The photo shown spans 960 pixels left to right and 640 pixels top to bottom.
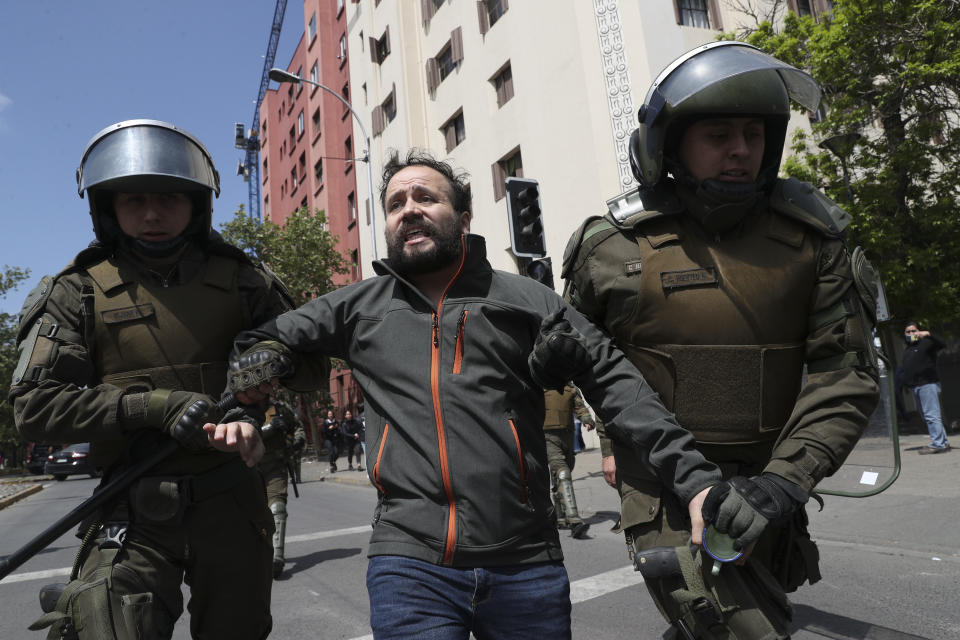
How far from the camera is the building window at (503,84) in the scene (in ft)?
62.0

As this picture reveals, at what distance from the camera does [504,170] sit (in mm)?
19234

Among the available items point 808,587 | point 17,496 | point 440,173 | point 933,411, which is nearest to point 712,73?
point 440,173

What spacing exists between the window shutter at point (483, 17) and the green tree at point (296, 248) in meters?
10.3

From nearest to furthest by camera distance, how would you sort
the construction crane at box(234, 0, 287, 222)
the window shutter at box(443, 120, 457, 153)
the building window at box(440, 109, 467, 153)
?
the building window at box(440, 109, 467, 153), the window shutter at box(443, 120, 457, 153), the construction crane at box(234, 0, 287, 222)

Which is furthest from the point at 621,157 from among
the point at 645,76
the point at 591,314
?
the point at 591,314

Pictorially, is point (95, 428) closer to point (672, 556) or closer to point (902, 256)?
point (672, 556)

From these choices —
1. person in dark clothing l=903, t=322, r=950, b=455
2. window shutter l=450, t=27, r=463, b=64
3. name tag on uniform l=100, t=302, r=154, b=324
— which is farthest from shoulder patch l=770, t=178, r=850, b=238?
window shutter l=450, t=27, r=463, b=64

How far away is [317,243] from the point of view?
86.6 ft

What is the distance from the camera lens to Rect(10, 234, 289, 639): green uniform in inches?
87.8

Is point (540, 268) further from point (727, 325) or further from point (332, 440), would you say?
point (332, 440)

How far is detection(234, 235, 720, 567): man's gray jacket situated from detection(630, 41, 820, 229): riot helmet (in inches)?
22.1

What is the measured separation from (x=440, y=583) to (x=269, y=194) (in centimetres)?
4634

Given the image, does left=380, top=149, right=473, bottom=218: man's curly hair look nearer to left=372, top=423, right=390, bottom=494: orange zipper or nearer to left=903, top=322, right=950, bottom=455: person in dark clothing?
left=372, top=423, right=390, bottom=494: orange zipper

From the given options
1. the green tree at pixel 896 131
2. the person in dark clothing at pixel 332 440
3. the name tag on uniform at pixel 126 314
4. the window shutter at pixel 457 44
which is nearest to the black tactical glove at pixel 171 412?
the name tag on uniform at pixel 126 314
